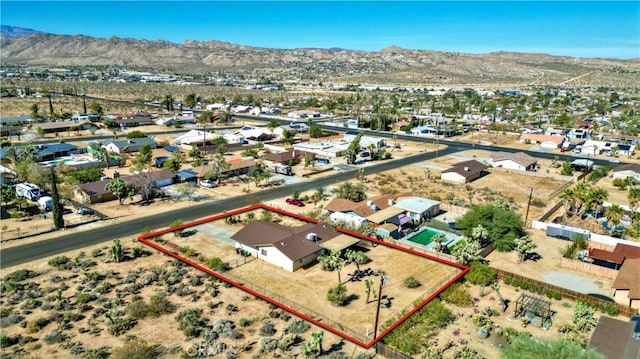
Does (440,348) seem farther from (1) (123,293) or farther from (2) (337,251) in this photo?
(1) (123,293)

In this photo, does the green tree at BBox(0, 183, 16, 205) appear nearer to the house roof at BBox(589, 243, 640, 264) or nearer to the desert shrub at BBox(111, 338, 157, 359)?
the desert shrub at BBox(111, 338, 157, 359)

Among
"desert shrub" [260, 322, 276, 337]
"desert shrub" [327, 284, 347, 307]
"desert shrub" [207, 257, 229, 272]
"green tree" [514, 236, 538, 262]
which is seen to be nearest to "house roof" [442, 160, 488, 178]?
"green tree" [514, 236, 538, 262]

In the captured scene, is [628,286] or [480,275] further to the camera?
[480,275]

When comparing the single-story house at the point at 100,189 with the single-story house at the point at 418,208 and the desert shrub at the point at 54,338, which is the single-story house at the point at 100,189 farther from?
the single-story house at the point at 418,208

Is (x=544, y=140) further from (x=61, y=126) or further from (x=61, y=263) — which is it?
(x=61, y=126)

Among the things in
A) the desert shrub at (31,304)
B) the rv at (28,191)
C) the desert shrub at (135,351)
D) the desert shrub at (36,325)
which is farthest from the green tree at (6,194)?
the desert shrub at (135,351)

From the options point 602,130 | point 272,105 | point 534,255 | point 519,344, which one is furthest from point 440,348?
point 272,105

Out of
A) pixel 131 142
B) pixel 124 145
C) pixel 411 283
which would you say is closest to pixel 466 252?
pixel 411 283
